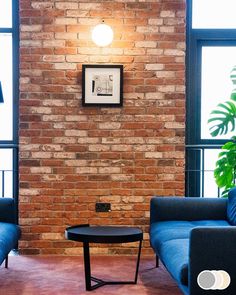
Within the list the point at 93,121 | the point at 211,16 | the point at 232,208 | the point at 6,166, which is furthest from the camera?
the point at 211,16

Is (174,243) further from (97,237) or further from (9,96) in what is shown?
(9,96)

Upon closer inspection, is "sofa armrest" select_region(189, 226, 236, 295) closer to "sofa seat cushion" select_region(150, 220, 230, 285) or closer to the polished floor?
"sofa seat cushion" select_region(150, 220, 230, 285)

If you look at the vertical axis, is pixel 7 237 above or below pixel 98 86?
below

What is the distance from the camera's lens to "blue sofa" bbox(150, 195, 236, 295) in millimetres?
2645

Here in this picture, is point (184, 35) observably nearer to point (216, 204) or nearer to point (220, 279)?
point (216, 204)

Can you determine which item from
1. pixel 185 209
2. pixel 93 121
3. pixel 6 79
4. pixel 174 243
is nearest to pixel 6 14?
pixel 6 79

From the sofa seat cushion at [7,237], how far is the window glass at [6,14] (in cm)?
207

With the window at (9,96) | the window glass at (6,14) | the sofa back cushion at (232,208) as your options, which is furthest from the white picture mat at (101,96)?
the sofa back cushion at (232,208)

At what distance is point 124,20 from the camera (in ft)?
15.4

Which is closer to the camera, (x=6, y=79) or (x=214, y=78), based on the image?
(x=6, y=79)

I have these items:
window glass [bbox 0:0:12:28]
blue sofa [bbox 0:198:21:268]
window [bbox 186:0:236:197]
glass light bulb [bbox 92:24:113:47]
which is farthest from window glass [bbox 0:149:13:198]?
window [bbox 186:0:236:197]

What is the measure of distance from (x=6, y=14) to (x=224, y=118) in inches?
91.2

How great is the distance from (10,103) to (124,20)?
1.36m

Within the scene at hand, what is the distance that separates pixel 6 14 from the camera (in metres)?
5.03
